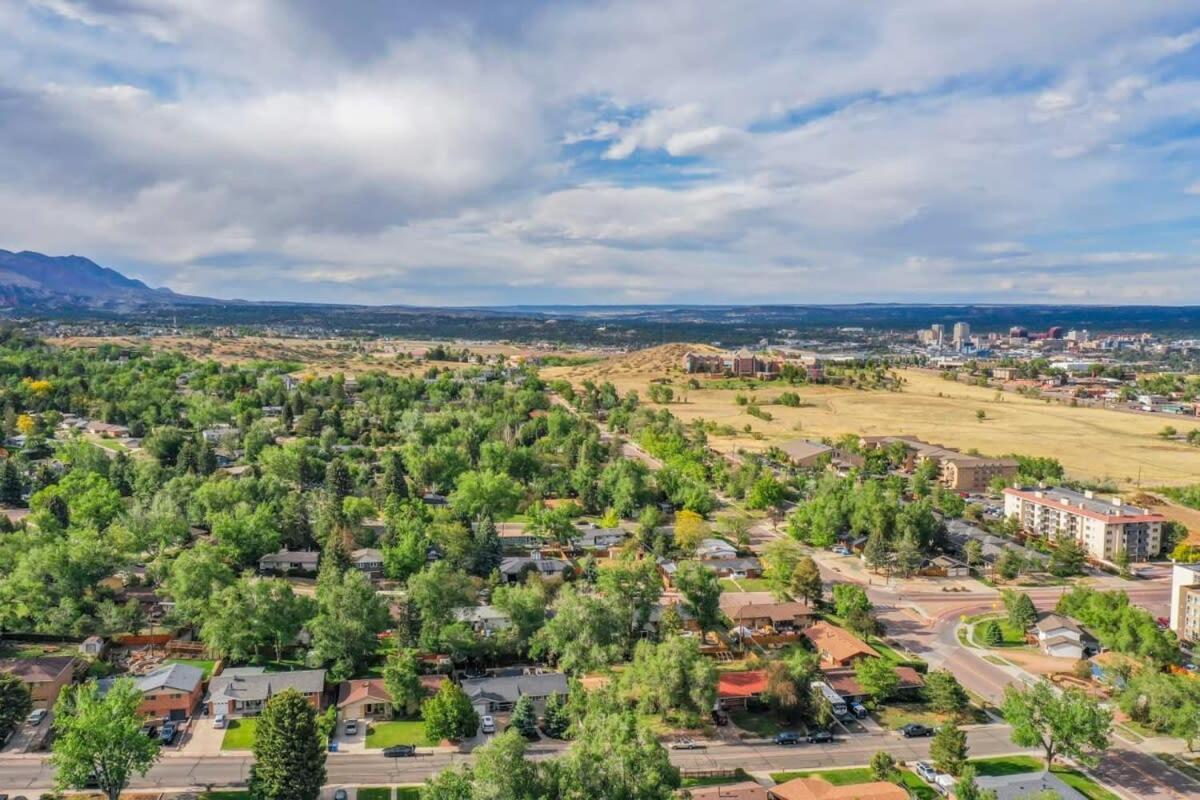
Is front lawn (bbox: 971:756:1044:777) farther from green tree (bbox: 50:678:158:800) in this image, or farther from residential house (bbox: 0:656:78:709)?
residential house (bbox: 0:656:78:709)

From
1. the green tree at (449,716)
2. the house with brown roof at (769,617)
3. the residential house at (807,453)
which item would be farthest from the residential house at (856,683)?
the residential house at (807,453)

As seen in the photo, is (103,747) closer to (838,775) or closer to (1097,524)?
(838,775)

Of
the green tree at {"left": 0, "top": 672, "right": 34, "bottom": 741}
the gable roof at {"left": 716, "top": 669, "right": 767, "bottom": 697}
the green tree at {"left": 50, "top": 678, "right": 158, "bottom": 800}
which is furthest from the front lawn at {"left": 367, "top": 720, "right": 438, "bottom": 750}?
the green tree at {"left": 0, "top": 672, "right": 34, "bottom": 741}

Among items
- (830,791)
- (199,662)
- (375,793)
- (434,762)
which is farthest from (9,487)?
(830,791)

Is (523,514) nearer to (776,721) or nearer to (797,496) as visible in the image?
(797,496)

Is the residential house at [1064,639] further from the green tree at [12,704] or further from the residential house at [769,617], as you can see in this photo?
the green tree at [12,704]

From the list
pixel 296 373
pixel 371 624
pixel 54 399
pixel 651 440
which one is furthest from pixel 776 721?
pixel 296 373
